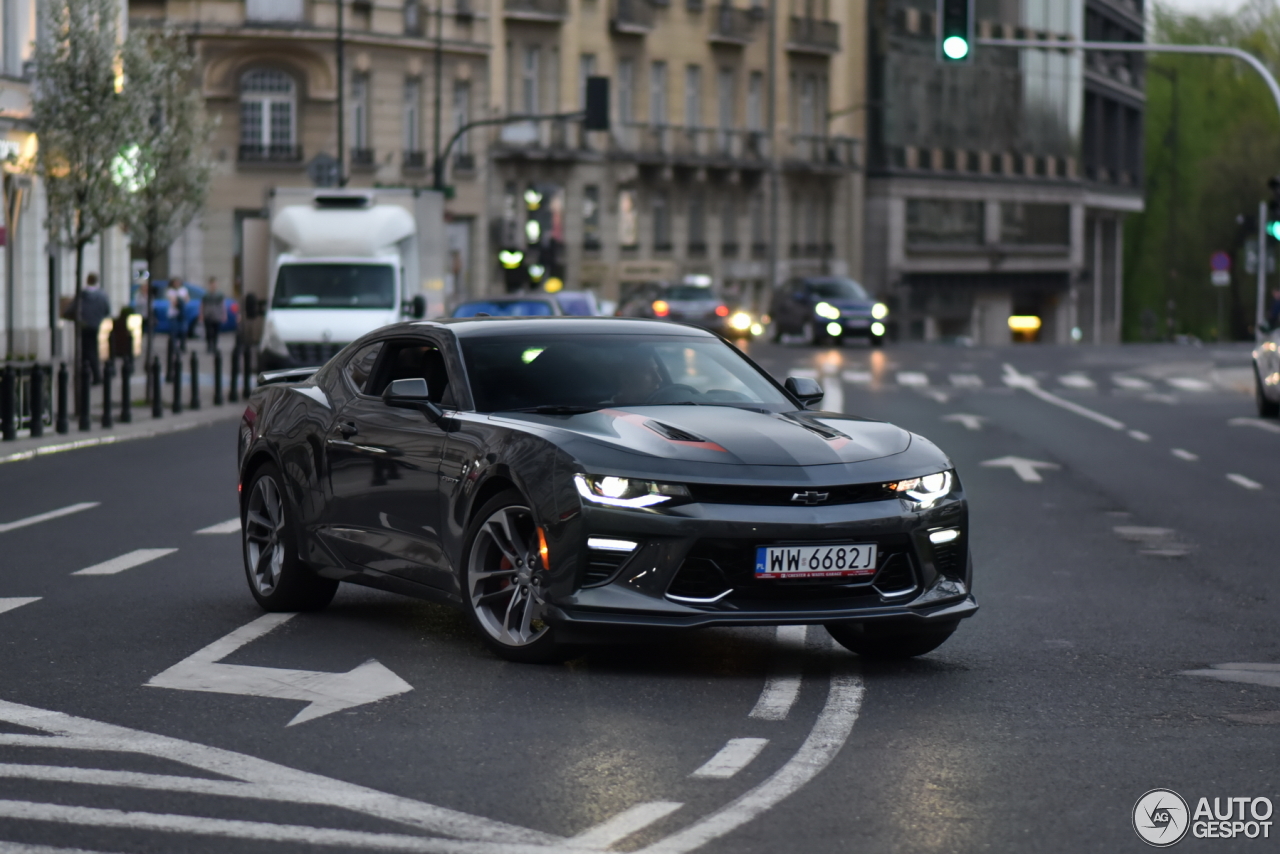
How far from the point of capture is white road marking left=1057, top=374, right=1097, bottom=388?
40469 mm

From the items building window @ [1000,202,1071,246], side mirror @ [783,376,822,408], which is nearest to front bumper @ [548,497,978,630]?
side mirror @ [783,376,822,408]

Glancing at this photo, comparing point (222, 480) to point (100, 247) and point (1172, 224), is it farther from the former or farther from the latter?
point (1172, 224)

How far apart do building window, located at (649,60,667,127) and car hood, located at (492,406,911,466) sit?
7021 centimetres

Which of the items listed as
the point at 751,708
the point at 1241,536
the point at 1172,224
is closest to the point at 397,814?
Answer: the point at 751,708

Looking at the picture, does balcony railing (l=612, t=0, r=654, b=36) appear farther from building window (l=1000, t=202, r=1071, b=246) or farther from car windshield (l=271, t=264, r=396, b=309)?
car windshield (l=271, t=264, r=396, b=309)

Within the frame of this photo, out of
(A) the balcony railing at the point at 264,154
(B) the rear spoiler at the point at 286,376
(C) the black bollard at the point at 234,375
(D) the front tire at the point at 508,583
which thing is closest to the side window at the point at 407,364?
(B) the rear spoiler at the point at 286,376

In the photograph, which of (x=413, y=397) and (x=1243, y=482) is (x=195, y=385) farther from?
(x=413, y=397)

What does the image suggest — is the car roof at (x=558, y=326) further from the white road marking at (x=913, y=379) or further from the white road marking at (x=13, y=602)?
the white road marking at (x=913, y=379)

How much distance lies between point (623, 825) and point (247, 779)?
125 centimetres

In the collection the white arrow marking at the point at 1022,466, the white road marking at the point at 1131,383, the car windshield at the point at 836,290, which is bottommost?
the white road marking at the point at 1131,383

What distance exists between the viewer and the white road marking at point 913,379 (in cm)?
3934

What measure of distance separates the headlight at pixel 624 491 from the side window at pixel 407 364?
1808 mm

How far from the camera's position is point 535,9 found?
73.3 m

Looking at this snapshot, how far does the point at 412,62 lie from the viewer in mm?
69188
